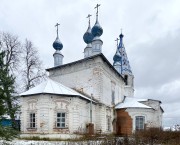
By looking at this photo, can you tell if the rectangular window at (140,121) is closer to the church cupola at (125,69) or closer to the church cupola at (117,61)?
the church cupola at (117,61)

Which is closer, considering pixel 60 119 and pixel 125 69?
pixel 60 119

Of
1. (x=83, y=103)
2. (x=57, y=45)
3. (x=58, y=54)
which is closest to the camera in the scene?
(x=83, y=103)

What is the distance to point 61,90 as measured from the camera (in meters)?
21.3

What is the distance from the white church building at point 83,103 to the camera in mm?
20375

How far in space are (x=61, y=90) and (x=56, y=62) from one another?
9875 millimetres

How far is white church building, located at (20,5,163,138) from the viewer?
20.4m

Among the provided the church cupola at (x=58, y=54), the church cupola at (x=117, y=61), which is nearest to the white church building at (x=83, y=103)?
the church cupola at (x=58, y=54)

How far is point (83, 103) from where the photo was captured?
2245cm

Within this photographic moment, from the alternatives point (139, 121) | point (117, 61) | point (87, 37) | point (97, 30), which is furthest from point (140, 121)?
point (117, 61)

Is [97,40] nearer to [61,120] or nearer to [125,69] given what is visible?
[61,120]

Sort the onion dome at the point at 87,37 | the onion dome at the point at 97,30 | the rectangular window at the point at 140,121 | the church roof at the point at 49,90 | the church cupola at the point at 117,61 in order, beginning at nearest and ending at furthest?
the church roof at the point at 49,90 → the onion dome at the point at 97,30 → the rectangular window at the point at 140,121 → the onion dome at the point at 87,37 → the church cupola at the point at 117,61

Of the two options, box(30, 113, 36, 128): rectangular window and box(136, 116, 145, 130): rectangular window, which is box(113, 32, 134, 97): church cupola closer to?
box(136, 116, 145, 130): rectangular window

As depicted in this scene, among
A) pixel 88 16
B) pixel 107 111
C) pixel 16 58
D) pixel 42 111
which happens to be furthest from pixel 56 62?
pixel 42 111

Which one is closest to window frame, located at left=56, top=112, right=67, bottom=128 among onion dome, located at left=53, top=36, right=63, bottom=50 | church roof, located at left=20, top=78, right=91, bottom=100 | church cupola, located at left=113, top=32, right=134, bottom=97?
church roof, located at left=20, top=78, right=91, bottom=100
